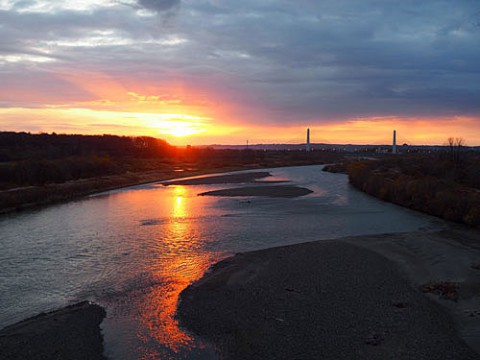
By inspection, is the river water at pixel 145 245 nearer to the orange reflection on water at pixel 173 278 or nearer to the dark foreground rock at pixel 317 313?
the orange reflection on water at pixel 173 278

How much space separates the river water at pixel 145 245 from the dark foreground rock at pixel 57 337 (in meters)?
0.33

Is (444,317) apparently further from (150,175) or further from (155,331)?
(150,175)

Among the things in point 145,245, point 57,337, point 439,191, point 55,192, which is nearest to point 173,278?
point 57,337

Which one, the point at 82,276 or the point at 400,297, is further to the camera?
the point at 82,276

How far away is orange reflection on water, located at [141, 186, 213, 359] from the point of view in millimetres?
8359

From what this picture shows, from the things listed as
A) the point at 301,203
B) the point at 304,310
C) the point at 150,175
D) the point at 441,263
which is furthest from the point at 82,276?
the point at 150,175

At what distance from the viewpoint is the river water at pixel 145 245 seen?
9.14 m

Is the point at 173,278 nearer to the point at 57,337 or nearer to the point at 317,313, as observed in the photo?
the point at 57,337

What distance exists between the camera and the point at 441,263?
525 inches

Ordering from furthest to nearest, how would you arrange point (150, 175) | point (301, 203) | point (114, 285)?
point (150, 175), point (301, 203), point (114, 285)

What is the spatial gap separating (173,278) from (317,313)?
16.3ft

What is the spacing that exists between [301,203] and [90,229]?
1531cm

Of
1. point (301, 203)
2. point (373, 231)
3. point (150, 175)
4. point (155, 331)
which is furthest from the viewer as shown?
point (150, 175)

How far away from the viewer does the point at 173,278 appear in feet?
40.6
